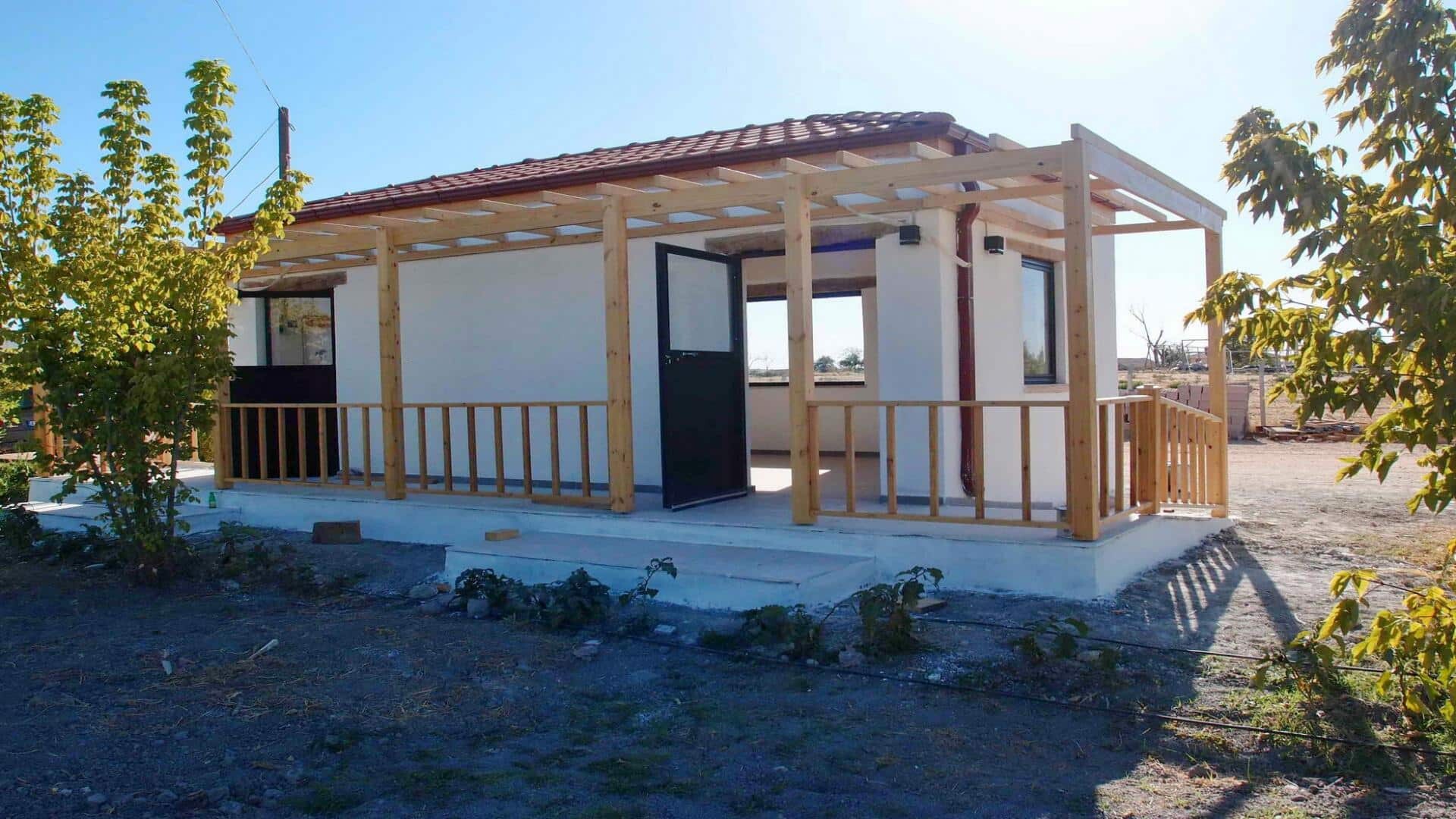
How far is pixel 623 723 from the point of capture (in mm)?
4230

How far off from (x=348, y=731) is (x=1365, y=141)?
4033 millimetres

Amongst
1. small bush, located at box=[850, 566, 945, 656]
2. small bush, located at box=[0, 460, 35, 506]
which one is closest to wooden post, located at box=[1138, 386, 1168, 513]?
small bush, located at box=[850, 566, 945, 656]

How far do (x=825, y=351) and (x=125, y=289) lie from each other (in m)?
8.24

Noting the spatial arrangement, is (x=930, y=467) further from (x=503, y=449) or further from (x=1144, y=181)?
(x=503, y=449)

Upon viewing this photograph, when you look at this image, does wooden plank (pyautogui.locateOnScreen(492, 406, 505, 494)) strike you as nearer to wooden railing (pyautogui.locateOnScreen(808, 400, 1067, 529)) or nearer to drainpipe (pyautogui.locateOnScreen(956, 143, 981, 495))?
wooden railing (pyautogui.locateOnScreen(808, 400, 1067, 529))

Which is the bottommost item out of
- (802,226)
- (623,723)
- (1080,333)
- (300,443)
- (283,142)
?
(623,723)

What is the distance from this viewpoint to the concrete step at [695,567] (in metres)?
5.88

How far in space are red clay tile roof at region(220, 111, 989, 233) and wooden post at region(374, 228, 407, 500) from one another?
1507 millimetres

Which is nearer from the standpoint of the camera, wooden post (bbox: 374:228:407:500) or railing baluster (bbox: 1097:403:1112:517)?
railing baluster (bbox: 1097:403:1112:517)

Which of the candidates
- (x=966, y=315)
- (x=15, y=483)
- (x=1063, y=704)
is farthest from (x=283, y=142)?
(x=1063, y=704)

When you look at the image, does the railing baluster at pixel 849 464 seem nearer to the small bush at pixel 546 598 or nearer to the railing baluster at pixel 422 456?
the small bush at pixel 546 598

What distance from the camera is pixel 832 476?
10.4m

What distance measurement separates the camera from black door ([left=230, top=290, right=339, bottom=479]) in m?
10.2

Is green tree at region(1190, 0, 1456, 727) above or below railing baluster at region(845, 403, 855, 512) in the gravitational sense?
above
